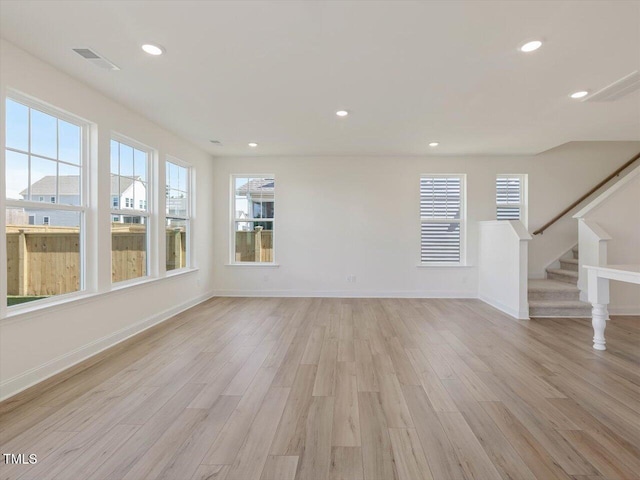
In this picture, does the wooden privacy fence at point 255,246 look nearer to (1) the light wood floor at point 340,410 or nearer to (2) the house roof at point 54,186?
(1) the light wood floor at point 340,410

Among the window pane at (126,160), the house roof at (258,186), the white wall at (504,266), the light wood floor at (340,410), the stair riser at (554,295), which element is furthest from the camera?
the house roof at (258,186)

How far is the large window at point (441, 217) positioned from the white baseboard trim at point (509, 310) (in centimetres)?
94

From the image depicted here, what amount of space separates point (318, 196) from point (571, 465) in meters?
5.08

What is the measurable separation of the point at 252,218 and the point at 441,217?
3.71 metres

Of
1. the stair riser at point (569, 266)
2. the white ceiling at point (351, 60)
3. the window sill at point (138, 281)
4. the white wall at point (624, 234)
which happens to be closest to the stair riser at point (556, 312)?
the white wall at point (624, 234)

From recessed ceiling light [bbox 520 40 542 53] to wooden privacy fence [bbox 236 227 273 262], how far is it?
4.74 metres

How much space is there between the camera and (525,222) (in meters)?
5.90

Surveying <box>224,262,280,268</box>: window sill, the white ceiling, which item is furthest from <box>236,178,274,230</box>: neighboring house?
the white ceiling

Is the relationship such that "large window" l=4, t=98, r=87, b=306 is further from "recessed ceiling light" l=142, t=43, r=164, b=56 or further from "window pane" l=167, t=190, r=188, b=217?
"window pane" l=167, t=190, r=188, b=217

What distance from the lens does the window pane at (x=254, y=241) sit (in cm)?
624

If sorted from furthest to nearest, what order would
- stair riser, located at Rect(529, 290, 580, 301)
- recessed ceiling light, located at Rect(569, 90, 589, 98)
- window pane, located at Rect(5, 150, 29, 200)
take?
stair riser, located at Rect(529, 290, 580, 301) < recessed ceiling light, located at Rect(569, 90, 589, 98) < window pane, located at Rect(5, 150, 29, 200)

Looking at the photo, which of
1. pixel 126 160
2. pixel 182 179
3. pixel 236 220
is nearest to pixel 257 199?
pixel 236 220

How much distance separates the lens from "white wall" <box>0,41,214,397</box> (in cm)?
244

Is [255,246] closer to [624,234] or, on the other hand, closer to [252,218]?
[252,218]
